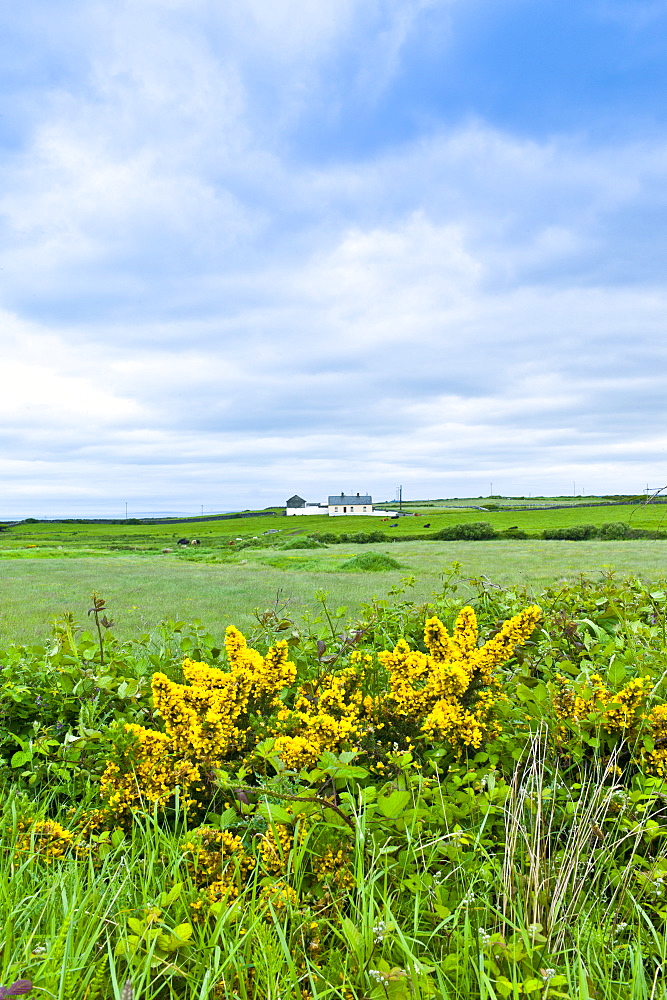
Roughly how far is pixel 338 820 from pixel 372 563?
6.26 m

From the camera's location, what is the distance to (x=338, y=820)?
191cm

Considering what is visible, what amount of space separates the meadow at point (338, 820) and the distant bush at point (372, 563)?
4.13 meters

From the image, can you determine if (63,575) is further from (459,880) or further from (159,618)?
(459,880)

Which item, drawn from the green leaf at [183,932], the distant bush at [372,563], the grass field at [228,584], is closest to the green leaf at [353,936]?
the green leaf at [183,932]

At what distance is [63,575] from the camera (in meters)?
7.07

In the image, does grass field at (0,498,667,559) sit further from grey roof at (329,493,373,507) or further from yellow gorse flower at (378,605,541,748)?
grey roof at (329,493,373,507)

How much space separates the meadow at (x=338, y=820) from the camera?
1661 millimetres

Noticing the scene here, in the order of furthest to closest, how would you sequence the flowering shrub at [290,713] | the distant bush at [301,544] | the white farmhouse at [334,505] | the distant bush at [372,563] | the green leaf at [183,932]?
1. the white farmhouse at [334,505]
2. the distant bush at [301,544]
3. the distant bush at [372,563]
4. the flowering shrub at [290,713]
5. the green leaf at [183,932]

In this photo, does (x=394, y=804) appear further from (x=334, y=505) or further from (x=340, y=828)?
(x=334, y=505)

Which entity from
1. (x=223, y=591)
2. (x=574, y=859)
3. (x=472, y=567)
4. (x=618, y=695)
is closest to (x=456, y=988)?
(x=574, y=859)

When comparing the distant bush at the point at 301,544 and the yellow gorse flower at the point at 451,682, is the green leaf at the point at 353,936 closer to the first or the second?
the yellow gorse flower at the point at 451,682

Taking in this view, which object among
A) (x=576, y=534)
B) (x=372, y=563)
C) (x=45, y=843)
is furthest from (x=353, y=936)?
(x=576, y=534)

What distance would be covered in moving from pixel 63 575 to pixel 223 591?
8.43ft

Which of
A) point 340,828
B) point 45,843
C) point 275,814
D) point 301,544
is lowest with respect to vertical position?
point 45,843
